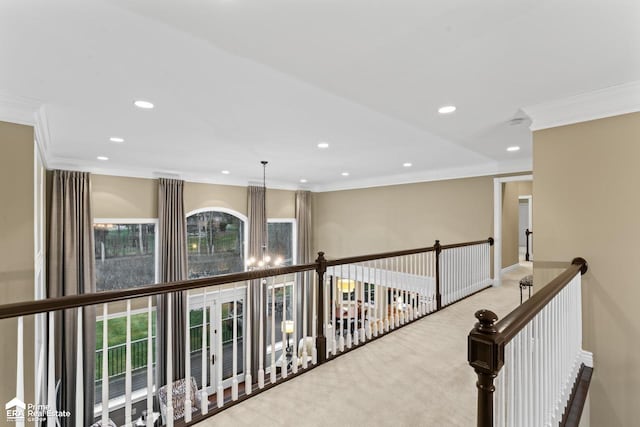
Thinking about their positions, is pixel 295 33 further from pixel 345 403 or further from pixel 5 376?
pixel 5 376

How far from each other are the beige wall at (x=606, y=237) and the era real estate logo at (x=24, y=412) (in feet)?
13.3

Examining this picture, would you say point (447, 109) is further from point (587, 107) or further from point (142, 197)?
point (142, 197)

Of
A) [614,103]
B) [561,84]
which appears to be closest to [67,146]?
[561,84]

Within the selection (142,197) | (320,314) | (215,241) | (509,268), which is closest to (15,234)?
(320,314)

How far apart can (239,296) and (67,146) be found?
15.6 ft

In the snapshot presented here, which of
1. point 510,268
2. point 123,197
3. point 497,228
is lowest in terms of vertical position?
point 510,268

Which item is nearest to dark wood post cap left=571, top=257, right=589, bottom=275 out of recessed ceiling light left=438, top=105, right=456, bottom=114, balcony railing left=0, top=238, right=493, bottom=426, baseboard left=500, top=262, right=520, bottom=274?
balcony railing left=0, top=238, right=493, bottom=426

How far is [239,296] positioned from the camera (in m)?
7.47

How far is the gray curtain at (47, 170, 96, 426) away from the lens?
488cm

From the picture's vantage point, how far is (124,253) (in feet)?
19.7

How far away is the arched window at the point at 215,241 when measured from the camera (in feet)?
22.8

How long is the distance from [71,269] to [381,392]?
555cm

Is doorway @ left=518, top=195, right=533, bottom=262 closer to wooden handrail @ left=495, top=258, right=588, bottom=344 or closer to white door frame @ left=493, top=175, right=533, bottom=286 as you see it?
white door frame @ left=493, top=175, right=533, bottom=286

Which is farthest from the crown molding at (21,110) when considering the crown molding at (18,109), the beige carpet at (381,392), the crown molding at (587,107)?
the crown molding at (587,107)
